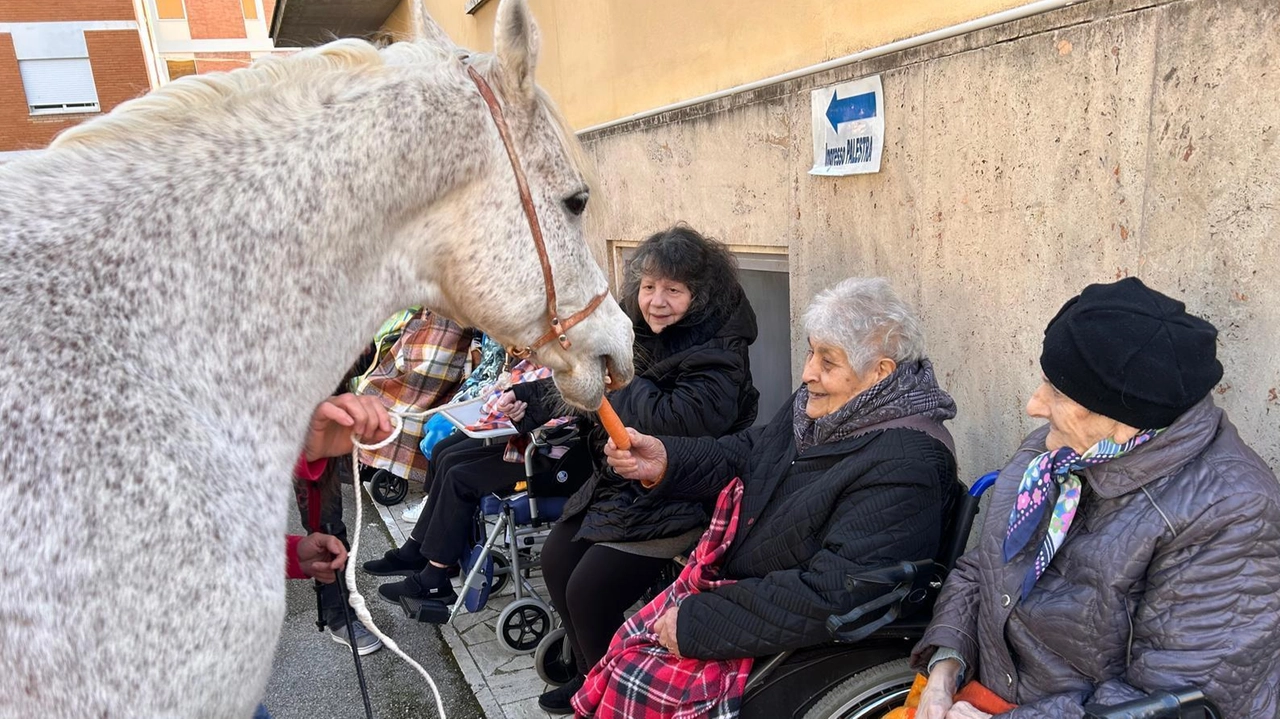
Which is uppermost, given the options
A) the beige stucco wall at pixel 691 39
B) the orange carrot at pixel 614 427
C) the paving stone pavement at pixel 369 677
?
the beige stucco wall at pixel 691 39

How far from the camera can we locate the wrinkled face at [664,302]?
3.04m

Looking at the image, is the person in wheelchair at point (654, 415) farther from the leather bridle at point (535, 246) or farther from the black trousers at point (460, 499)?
the leather bridle at point (535, 246)

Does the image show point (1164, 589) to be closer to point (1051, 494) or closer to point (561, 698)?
point (1051, 494)

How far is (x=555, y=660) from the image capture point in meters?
3.18

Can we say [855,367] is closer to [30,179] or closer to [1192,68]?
[1192,68]

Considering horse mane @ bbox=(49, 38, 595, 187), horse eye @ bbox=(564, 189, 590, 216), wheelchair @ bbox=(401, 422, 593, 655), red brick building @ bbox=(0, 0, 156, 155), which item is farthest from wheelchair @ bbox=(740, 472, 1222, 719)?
red brick building @ bbox=(0, 0, 156, 155)

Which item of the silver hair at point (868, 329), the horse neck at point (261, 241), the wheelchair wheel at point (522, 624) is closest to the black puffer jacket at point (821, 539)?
the silver hair at point (868, 329)

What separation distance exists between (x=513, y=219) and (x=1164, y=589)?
1.41 m

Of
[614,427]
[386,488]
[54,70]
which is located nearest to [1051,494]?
[614,427]

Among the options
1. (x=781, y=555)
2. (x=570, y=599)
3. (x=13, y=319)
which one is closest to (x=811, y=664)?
(x=781, y=555)

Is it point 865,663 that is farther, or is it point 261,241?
point 865,663

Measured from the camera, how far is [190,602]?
3.05 ft

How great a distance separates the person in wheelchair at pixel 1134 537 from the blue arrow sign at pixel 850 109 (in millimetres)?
1647

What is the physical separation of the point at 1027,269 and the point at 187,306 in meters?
2.32
